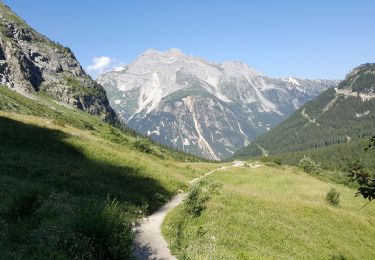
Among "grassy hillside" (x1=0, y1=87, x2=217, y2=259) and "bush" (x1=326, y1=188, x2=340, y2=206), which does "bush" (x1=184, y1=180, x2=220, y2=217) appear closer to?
"grassy hillside" (x1=0, y1=87, x2=217, y2=259)

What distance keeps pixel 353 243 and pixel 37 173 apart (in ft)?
93.8

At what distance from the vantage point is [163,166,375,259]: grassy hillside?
82.6 ft

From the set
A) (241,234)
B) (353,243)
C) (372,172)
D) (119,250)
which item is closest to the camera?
(372,172)

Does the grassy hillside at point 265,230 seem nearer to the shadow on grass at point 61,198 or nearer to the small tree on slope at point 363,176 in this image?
the shadow on grass at point 61,198

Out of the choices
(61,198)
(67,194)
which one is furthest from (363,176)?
(67,194)

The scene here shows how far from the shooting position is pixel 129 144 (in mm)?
70688

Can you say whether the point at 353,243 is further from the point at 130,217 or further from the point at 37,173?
the point at 37,173

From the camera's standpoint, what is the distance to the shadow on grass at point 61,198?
15.1 metres

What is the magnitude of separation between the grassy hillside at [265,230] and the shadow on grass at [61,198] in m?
3.93

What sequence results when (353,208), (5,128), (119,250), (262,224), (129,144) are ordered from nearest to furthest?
1. (119,250)
2. (262,224)
3. (5,128)
4. (353,208)
5. (129,144)

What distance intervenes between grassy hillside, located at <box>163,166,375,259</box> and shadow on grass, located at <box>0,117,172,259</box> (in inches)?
155

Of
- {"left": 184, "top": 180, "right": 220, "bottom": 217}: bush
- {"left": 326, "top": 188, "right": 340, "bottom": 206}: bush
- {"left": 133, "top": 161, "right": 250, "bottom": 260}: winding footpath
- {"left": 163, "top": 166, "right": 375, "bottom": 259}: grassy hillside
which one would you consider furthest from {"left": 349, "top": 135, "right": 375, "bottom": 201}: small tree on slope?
{"left": 326, "top": 188, "right": 340, "bottom": 206}: bush

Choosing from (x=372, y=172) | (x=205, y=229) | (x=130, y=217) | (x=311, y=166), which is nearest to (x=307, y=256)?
(x=205, y=229)

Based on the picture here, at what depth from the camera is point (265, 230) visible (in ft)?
108
